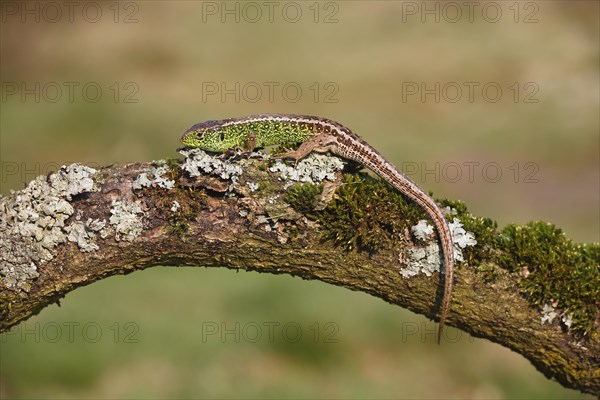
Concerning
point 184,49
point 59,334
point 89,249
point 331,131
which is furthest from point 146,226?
point 184,49

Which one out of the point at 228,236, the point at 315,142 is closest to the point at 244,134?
the point at 315,142

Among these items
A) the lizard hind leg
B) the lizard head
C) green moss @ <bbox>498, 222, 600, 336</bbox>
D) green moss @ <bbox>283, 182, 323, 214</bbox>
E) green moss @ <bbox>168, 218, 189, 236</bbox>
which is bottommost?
green moss @ <bbox>498, 222, 600, 336</bbox>

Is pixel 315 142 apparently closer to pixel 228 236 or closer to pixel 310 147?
pixel 310 147

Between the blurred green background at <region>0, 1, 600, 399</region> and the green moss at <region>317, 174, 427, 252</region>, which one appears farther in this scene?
the blurred green background at <region>0, 1, 600, 399</region>

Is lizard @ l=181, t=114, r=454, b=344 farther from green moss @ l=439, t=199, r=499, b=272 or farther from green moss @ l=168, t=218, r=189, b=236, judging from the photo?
green moss @ l=168, t=218, r=189, b=236

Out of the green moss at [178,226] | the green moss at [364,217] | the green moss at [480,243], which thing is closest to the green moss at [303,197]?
the green moss at [364,217]

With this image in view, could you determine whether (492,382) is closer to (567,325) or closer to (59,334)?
(567,325)

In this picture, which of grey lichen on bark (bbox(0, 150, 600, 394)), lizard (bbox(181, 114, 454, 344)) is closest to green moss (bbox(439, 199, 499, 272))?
grey lichen on bark (bbox(0, 150, 600, 394))

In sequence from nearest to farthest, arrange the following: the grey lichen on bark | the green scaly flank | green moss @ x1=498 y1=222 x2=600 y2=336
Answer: the grey lichen on bark, green moss @ x1=498 y1=222 x2=600 y2=336, the green scaly flank
